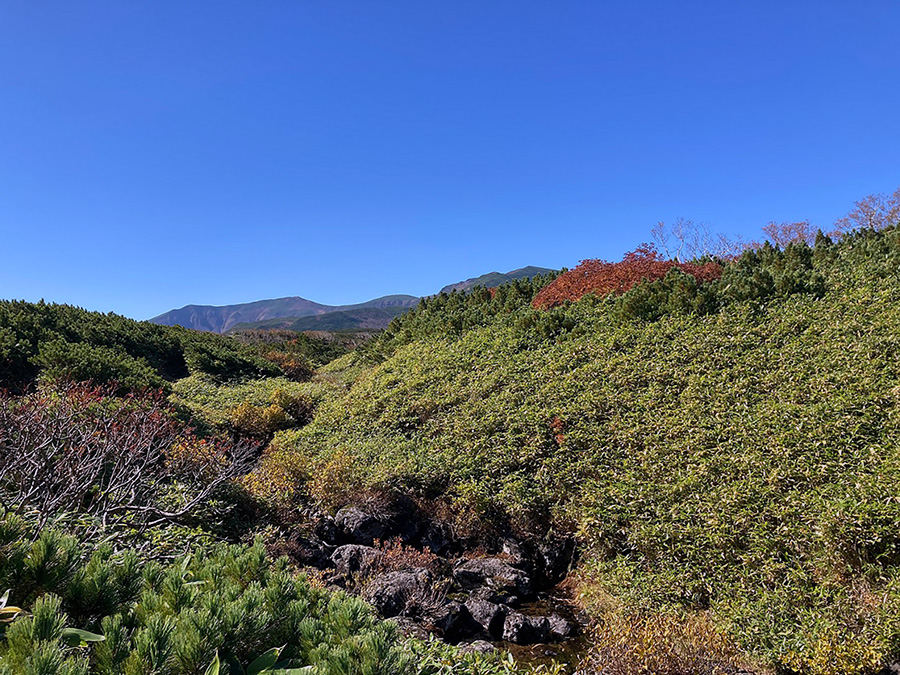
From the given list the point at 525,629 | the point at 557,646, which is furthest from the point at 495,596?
the point at 557,646

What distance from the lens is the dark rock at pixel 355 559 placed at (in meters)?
5.90

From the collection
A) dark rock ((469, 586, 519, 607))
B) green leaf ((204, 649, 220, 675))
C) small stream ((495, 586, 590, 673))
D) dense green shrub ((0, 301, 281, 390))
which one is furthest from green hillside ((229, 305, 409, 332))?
green leaf ((204, 649, 220, 675))

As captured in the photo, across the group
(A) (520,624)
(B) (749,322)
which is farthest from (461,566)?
(B) (749,322)

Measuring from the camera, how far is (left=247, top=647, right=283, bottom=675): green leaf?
7.27 feet

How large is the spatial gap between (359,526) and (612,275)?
8.71m

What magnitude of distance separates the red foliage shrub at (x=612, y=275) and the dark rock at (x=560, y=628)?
24.7ft

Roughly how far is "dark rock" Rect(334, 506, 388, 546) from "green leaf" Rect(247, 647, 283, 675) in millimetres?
4755

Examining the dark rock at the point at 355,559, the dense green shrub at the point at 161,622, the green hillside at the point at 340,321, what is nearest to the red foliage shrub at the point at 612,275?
the dark rock at the point at 355,559

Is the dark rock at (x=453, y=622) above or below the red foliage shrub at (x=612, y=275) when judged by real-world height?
below

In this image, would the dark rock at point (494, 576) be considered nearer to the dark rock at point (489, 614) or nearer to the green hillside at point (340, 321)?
the dark rock at point (489, 614)

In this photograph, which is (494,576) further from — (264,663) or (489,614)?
(264,663)

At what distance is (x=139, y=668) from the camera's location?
74.9 inches

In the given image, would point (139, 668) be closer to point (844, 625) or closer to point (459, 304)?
point (844, 625)

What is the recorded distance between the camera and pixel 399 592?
5.25 metres
